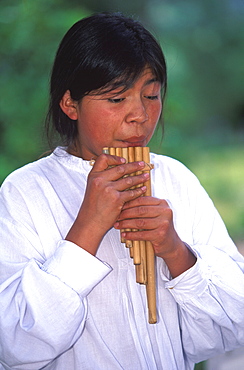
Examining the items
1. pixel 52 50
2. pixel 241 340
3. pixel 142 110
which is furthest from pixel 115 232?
pixel 52 50

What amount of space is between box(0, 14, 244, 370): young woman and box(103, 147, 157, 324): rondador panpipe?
0.12 ft

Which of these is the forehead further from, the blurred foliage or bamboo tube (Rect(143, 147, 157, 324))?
the blurred foliage

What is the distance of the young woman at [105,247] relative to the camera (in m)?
1.30

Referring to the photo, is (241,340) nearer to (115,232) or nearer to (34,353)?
(115,232)

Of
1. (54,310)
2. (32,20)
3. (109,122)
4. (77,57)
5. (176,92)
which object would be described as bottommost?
(54,310)

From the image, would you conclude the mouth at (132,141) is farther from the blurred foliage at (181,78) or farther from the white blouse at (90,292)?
the blurred foliage at (181,78)

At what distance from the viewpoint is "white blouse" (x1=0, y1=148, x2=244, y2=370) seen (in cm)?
129

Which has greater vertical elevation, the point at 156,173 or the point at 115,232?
the point at 156,173

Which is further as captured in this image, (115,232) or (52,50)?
(52,50)

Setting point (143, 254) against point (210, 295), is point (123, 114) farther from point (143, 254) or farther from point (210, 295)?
point (210, 295)

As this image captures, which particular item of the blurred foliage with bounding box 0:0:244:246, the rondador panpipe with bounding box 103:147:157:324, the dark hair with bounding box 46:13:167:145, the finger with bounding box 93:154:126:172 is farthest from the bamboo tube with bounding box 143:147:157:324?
the blurred foliage with bounding box 0:0:244:246

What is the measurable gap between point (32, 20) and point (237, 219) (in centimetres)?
247

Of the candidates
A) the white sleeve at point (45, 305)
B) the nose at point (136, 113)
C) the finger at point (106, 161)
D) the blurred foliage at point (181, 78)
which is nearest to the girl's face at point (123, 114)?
the nose at point (136, 113)

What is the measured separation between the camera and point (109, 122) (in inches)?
57.0
